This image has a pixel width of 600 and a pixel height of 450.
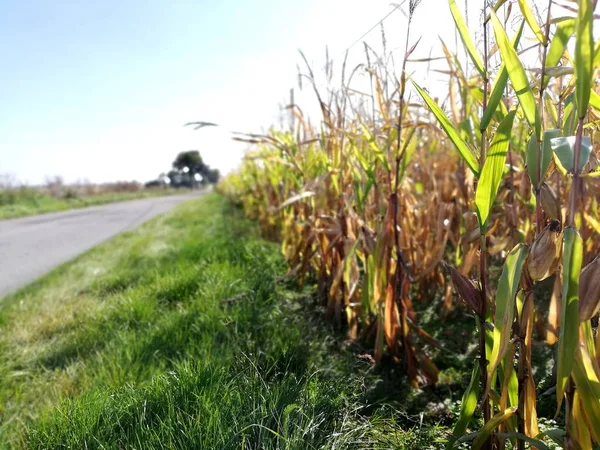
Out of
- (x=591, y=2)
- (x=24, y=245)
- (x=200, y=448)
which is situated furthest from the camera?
(x=24, y=245)

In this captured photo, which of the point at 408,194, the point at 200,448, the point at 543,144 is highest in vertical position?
the point at 543,144

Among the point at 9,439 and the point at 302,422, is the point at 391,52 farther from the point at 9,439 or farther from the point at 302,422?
the point at 9,439

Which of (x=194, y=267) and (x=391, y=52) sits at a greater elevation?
(x=391, y=52)

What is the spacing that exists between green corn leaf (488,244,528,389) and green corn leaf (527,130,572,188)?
144mm

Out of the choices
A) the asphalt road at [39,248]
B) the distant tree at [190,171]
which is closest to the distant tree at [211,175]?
the distant tree at [190,171]

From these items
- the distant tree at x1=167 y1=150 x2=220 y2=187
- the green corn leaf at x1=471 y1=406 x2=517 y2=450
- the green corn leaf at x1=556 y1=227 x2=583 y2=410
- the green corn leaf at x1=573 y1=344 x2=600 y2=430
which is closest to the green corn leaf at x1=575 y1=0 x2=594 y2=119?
the green corn leaf at x1=556 y1=227 x2=583 y2=410

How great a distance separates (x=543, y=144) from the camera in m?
0.91

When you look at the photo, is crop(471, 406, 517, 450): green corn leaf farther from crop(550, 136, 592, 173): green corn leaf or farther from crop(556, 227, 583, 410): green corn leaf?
crop(550, 136, 592, 173): green corn leaf

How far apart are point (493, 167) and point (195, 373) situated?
3.70 ft

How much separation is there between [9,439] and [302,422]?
0.98 metres

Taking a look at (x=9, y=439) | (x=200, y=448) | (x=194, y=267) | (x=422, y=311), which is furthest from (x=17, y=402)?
(x=422, y=311)

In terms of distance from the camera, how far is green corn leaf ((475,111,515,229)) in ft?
3.39

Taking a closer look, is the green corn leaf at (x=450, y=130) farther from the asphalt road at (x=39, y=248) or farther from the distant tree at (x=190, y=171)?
the distant tree at (x=190, y=171)

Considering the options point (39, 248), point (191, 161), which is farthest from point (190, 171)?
point (39, 248)
